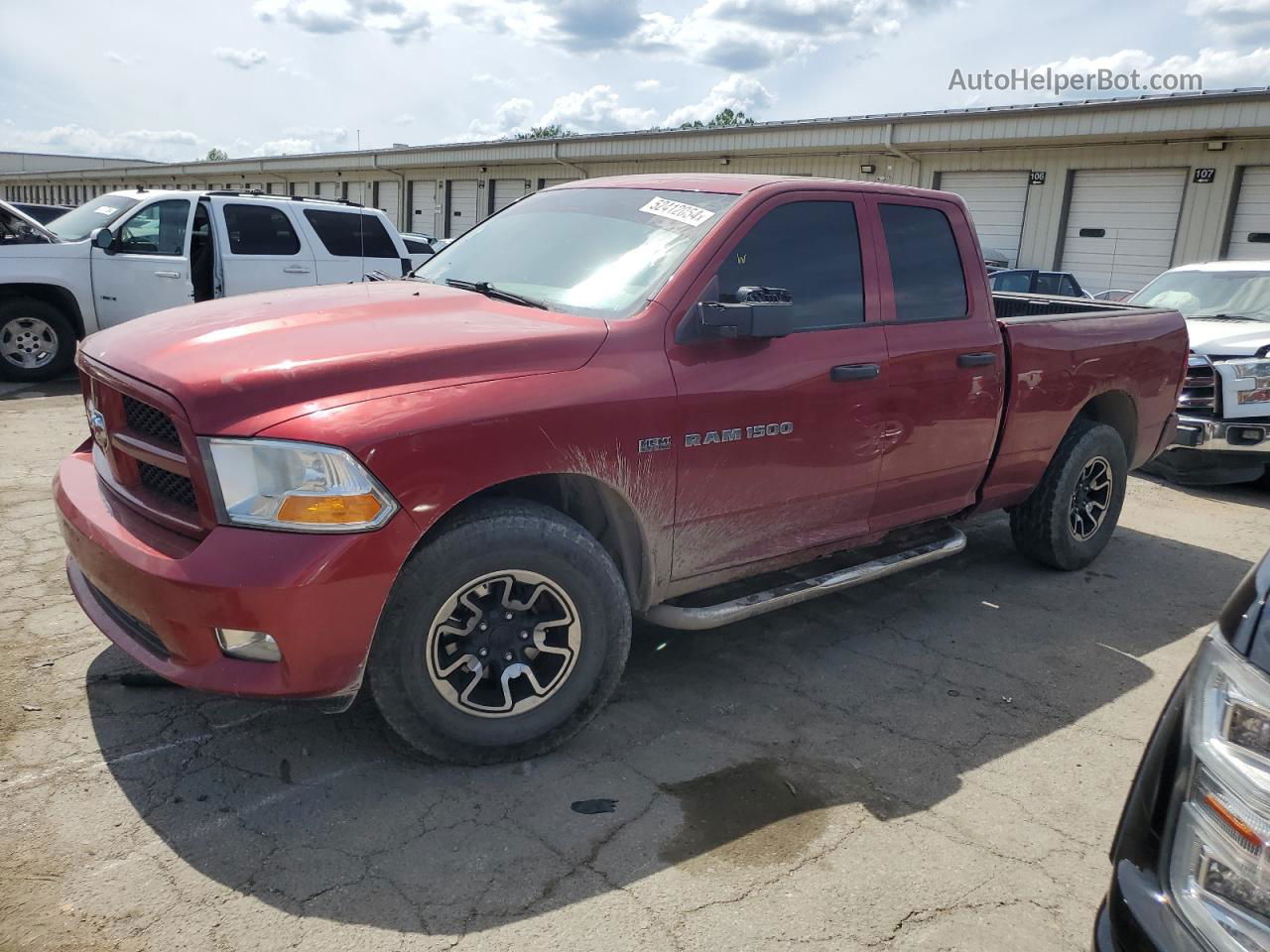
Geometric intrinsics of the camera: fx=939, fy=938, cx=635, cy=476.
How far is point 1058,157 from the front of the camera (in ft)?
59.1

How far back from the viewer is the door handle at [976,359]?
14.0 feet

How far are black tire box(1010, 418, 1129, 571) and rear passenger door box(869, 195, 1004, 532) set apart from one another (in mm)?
744

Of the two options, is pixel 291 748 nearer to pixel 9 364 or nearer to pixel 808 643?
pixel 808 643

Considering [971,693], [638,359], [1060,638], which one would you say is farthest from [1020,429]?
[638,359]

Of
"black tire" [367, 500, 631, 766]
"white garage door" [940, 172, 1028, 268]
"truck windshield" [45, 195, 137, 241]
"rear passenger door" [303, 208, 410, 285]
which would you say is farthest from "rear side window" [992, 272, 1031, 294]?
"black tire" [367, 500, 631, 766]

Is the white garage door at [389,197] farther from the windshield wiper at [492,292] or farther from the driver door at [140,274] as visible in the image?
the windshield wiper at [492,292]

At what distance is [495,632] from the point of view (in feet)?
9.84

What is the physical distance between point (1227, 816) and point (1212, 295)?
888cm

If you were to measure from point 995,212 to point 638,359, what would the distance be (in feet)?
59.6

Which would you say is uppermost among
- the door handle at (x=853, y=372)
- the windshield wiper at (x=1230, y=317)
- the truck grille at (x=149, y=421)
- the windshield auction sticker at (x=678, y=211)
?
the windshield auction sticker at (x=678, y=211)

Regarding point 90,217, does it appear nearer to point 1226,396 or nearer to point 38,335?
point 38,335

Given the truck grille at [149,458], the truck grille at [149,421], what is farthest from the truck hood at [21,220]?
the truck grille at [149,421]

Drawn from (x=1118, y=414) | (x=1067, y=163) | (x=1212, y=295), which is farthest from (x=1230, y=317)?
(x=1067, y=163)

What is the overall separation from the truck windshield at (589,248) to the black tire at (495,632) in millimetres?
875
